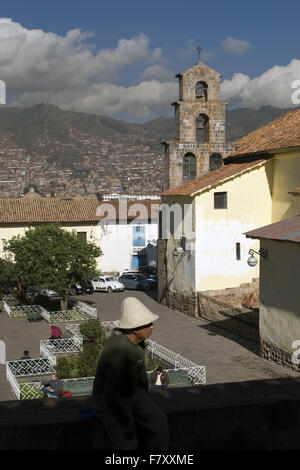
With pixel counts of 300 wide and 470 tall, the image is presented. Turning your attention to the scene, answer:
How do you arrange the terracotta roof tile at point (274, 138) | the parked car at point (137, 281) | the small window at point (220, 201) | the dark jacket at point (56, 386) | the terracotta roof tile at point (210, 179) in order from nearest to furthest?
1. the dark jacket at point (56, 386)
2. the terracotta roof tile at point (274, 138)
3. the terracotta roof tile at point (210, 179)
4. the small window at point (220, 201)
5. the parked car at point (137, 281)

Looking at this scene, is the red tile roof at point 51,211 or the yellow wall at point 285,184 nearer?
the yellow wall at point 285,184

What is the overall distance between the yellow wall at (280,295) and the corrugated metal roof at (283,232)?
0.88ft

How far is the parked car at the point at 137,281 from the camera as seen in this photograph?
124ft

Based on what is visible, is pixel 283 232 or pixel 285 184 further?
pixel 285 184

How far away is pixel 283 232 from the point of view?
695 inches

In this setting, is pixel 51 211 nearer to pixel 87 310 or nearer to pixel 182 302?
pixel 87 310

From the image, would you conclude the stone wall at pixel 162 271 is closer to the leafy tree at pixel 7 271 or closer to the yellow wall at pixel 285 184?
the yellow wall at pixel 285 184

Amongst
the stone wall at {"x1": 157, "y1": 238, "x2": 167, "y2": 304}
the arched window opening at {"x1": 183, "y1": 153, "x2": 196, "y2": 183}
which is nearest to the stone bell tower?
the arched window opening at {"x1": 183, "y1": 153, "x2": 196, "y2": 183}

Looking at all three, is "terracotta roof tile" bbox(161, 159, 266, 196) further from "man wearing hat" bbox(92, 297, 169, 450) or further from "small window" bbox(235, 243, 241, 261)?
"man wearing hat" bbox(92, 297, 169, 450)

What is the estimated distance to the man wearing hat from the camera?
417 centimetres

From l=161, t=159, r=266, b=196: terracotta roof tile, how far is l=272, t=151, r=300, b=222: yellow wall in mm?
900

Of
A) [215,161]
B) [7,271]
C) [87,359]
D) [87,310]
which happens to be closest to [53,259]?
[87,310]

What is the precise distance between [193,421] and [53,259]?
80.3 ft

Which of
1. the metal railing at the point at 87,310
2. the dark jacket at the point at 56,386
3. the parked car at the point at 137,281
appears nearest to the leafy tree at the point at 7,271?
the metal railing at the point at 87,310
